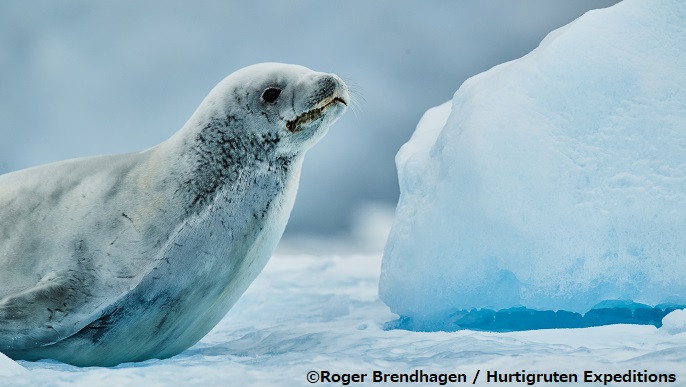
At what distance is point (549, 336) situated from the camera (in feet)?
13.0

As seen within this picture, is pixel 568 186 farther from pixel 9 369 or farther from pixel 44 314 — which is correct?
pixel 9 369

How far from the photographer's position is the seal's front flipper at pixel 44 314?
11.0 ft

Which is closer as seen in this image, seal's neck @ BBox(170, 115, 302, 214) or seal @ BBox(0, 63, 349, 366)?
seal @ BBox(0, 63, 349, 366)

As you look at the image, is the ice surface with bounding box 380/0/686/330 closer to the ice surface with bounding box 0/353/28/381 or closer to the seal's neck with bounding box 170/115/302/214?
the seal's neck with bounding box 170/115/302/214

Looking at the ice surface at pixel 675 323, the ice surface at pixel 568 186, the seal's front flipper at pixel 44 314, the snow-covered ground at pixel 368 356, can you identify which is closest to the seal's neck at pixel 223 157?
the seal's front flipper at pixel 44 314

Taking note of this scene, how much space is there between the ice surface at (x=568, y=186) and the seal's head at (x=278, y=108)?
1368mm

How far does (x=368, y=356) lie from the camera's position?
136 inches

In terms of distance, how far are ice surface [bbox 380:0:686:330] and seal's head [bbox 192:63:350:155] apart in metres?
1.37

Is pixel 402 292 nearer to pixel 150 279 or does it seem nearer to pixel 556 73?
pixel 556 73

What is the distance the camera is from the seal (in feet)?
11.5

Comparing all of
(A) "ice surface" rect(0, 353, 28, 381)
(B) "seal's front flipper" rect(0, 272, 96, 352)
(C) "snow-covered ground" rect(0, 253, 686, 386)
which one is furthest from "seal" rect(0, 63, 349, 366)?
(A) "ice surface" rect(0, 353, 28, 381)

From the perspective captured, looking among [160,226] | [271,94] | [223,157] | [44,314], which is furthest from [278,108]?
[44,314]

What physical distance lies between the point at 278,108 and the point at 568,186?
1894 millimetres

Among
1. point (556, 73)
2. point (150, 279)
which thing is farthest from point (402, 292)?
point (150, 279)
